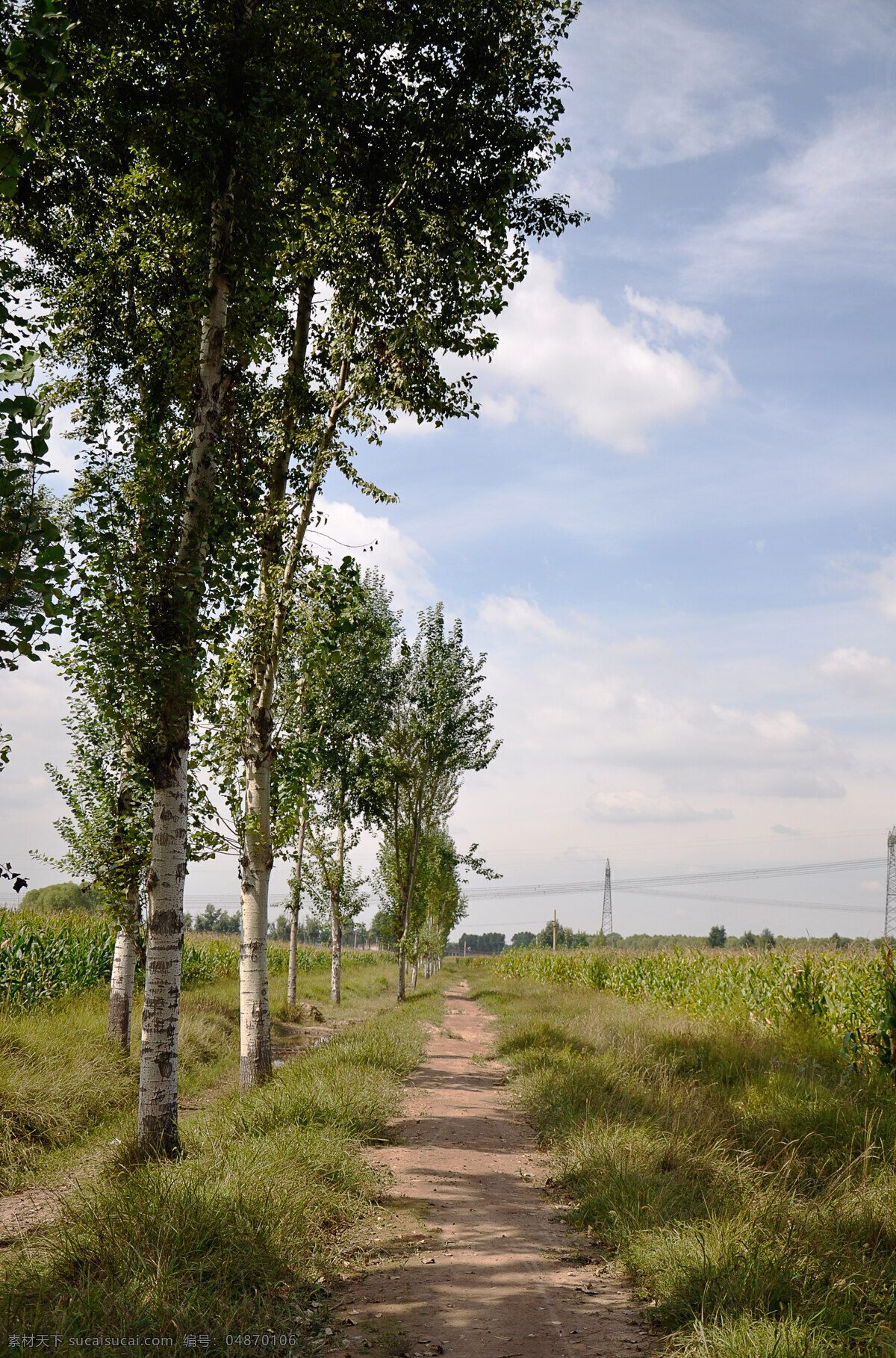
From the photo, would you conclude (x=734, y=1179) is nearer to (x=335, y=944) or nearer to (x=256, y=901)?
(x=256, y=901)

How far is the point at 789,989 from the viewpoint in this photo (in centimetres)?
1620

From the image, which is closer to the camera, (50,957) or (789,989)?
(789,989)

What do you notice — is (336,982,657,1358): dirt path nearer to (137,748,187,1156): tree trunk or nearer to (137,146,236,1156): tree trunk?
(137,748,187,1156): tree trunk

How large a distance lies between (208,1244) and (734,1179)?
4.55 meters

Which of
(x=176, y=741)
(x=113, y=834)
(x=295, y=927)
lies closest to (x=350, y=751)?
(x=295, y=927)

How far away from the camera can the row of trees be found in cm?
768

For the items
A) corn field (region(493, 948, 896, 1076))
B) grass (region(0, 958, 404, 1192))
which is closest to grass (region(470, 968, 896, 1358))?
corn field (region(493, 948, 896, 1076))

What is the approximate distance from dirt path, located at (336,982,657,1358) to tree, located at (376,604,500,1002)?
18.9m

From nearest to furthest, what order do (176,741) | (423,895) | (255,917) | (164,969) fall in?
(164,969) → (176,741) → (255,917) → (423,895)

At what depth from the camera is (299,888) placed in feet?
80.2

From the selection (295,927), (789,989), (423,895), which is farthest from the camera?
(423,895)

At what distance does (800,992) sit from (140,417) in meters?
15.4

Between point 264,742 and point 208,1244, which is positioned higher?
point 264,742

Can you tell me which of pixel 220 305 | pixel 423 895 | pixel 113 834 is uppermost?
pixel 220 305
